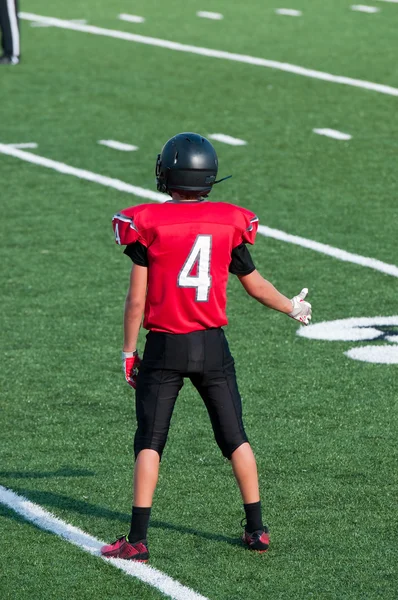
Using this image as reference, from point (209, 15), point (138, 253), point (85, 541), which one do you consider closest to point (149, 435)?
point (85, 541)

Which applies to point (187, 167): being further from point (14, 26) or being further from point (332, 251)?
point (14, 26)

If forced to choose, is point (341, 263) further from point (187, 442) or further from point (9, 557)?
point (9, 557)

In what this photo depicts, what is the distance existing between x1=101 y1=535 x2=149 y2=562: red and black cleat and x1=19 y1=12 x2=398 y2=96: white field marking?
11.0m

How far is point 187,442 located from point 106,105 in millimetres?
9022

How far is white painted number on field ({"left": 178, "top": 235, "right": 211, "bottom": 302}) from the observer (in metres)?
Answer: 5.18

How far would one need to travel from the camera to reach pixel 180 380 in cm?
536

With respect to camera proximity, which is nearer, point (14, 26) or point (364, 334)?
point (364, 334)

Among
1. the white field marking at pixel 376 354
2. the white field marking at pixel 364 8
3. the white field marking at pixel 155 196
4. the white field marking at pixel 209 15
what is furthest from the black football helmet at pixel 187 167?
the white field marking at pixel 364 8

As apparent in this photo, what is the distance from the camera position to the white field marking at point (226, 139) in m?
13.5

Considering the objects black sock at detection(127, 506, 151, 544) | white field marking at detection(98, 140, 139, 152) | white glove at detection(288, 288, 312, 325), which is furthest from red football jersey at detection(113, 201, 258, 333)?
white field marking at detection(98, 140, 139, 152)

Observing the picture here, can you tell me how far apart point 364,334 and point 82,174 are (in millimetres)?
4860

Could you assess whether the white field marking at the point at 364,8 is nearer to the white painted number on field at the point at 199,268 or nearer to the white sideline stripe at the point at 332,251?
the white sideline stripe at the point at 332,251

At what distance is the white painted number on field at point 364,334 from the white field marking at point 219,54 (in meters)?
7.61

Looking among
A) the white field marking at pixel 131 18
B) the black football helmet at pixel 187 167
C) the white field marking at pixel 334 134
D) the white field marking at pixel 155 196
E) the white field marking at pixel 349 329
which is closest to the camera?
the black football helmet at pixel 187 167
